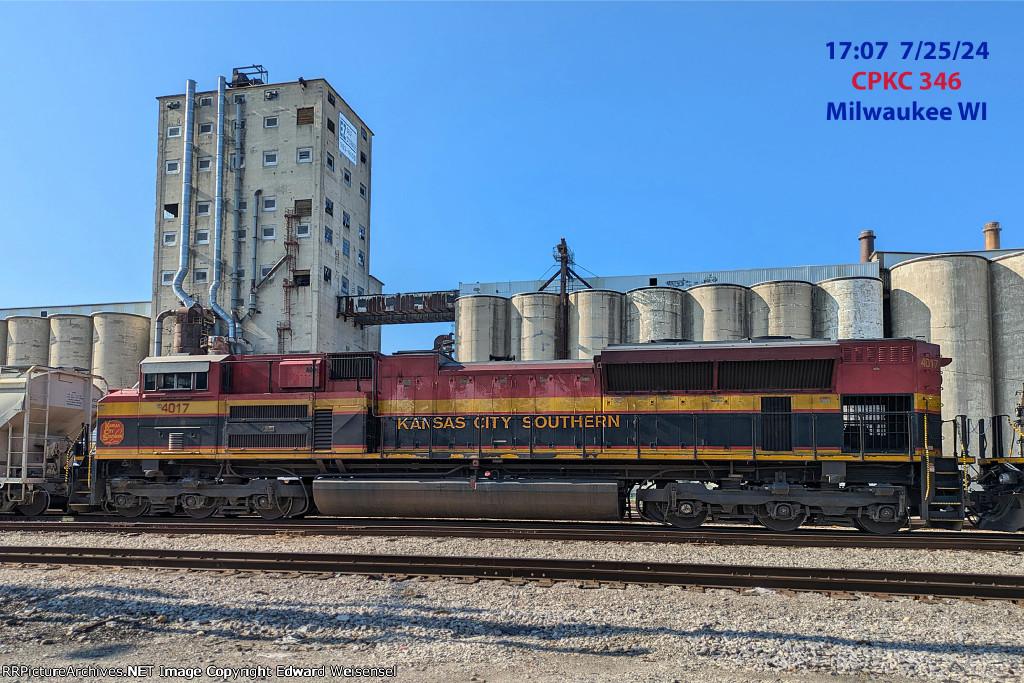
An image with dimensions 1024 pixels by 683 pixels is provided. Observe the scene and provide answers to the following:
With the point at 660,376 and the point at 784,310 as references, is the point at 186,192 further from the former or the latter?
the point at 660,376

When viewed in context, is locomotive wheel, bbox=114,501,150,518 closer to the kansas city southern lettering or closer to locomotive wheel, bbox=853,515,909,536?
the kansas city southern lettering

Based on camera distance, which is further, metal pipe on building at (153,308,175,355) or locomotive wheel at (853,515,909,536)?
metal pipe on building at (153,308,175,355)

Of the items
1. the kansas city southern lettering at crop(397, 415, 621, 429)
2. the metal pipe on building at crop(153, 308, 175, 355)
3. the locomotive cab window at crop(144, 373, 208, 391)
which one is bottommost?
the kansas city southern lettering at crop(397, 415, 621, 429)

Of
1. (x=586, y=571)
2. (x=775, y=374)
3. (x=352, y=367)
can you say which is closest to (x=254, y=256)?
(x=352, y=367)

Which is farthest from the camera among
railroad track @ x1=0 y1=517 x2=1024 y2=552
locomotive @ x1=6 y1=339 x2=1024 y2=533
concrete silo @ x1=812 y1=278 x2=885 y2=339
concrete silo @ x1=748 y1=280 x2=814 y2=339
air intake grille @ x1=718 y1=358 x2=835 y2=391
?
concrete silo @ x1=748 y1=280 x2=814 y2=339

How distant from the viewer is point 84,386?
61.5ft

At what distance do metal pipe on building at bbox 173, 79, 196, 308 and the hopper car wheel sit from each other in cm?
2977

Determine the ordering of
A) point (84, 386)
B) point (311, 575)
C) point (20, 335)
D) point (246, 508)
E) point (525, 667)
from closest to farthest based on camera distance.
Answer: point (525, 667)
point (311, 575)
point (246, 508)
point (84, 386)
point (20, 335)

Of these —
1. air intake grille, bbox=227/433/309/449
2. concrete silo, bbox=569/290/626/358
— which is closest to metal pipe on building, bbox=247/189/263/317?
concrete silo, bbox=569/290/626/358

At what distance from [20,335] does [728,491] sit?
5098 centimetres

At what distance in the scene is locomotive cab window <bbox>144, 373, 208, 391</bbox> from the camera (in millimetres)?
16109

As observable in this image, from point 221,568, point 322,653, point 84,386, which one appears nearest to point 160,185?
point 84,386

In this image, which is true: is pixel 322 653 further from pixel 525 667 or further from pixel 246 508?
pixel 246 508

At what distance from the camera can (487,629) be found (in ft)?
24.5
